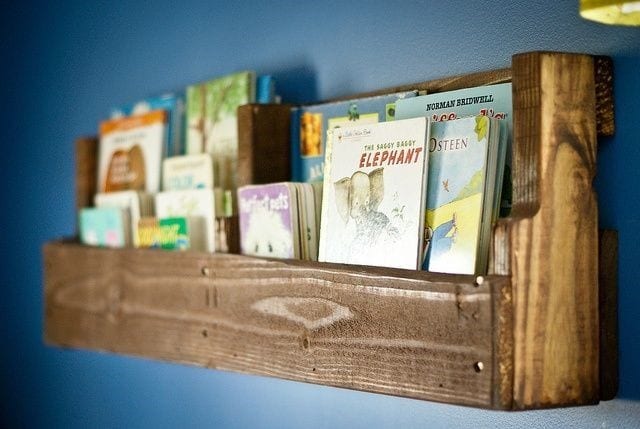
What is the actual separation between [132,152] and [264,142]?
56 cm

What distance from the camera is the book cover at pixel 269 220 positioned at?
1.60 m

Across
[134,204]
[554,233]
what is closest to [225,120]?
[134,204]

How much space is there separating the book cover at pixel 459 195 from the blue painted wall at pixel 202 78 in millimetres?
170

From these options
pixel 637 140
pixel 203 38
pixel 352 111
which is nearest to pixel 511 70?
pixel 637 140

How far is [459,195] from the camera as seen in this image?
4.39 ft

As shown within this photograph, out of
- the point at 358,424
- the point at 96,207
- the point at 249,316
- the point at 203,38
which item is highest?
the point at 203,38

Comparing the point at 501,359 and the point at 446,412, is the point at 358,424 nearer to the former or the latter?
the point at 446,412

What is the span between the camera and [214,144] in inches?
78.5

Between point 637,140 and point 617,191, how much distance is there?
77 millimetres

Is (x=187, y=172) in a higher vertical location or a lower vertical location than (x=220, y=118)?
lower

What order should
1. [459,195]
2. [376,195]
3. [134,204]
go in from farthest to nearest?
1. [134,204]
2. [376,195]
3. [459,195]

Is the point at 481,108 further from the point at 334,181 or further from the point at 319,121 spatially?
the point at 319,121

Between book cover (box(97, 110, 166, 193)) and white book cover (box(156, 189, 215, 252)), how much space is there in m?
0.11

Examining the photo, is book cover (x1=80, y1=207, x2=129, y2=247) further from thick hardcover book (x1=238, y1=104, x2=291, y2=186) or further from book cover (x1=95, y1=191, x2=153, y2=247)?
thick hardcover book (x1=238, y1=104, x2=291, y2=186)
